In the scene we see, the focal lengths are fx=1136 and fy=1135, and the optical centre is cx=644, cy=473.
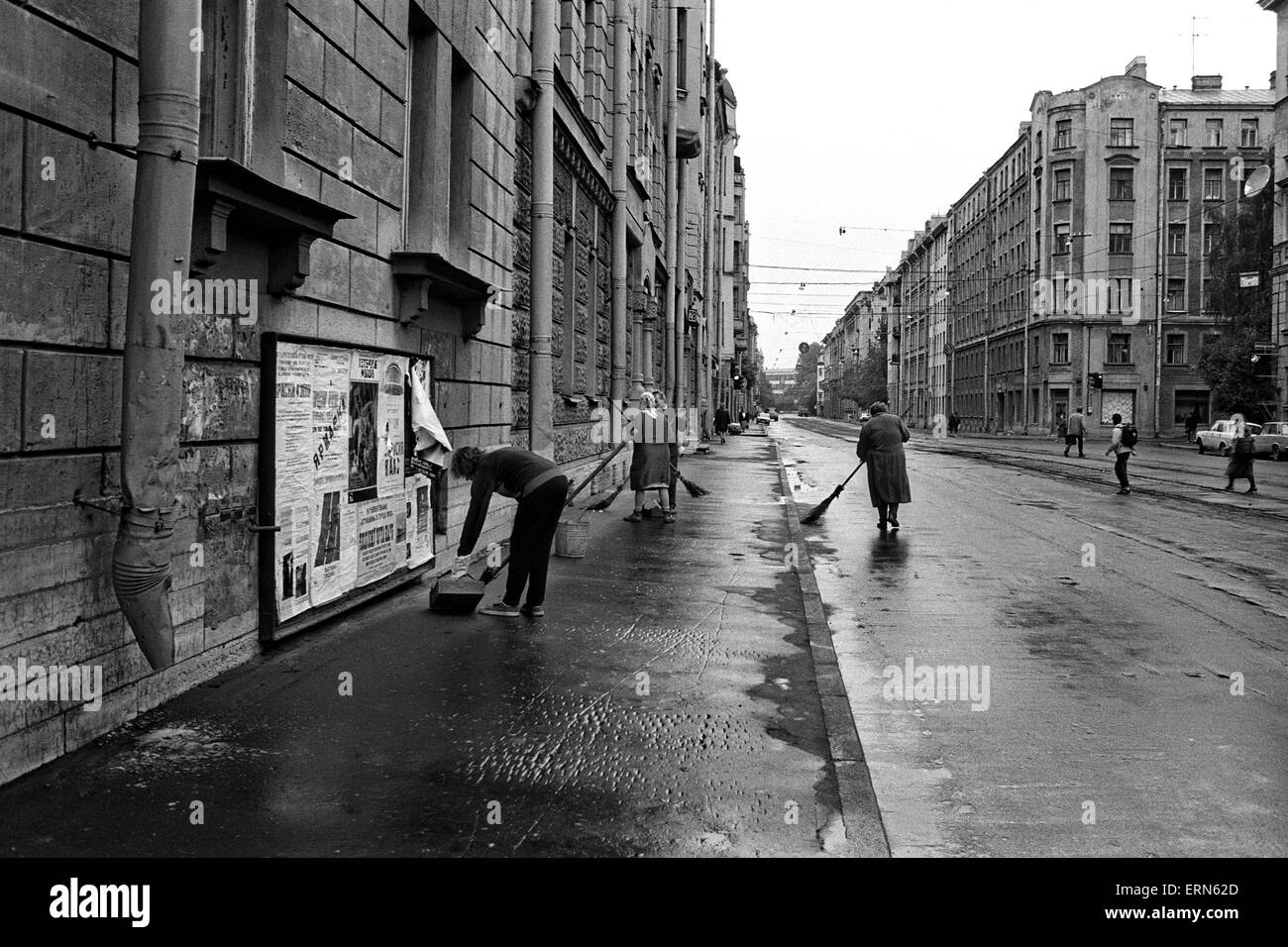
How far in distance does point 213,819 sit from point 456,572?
4609mm

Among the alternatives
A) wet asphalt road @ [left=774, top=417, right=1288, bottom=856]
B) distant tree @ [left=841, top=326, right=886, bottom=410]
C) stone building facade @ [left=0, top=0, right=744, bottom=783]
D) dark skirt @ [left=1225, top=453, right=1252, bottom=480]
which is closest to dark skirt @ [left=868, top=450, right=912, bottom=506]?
wet asphalt road @ [left=774, top=417, right=1288, bottom=856]

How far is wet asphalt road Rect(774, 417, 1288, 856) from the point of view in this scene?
4.67 metres

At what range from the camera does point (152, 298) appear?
4.97 m

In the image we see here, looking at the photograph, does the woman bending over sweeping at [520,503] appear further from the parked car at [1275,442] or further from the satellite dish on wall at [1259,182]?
the satellite dish on wall at [1259,182]

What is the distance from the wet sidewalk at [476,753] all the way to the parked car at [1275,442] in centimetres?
3994

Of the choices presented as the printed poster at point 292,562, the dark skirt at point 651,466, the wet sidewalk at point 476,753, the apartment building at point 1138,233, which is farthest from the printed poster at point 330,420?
the apartment building at point 1138,233

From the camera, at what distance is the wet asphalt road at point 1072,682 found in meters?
4.67

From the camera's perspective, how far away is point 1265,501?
2091cm

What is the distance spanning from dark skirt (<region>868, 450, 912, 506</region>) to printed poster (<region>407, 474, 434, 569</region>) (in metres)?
7.44

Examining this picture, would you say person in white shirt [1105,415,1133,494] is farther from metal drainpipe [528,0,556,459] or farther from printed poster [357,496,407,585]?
printed poster [357,496,407,585]

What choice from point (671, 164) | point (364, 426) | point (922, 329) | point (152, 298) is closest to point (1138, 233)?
point (922, 329)

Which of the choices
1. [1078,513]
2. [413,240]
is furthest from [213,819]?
[1078,513]
